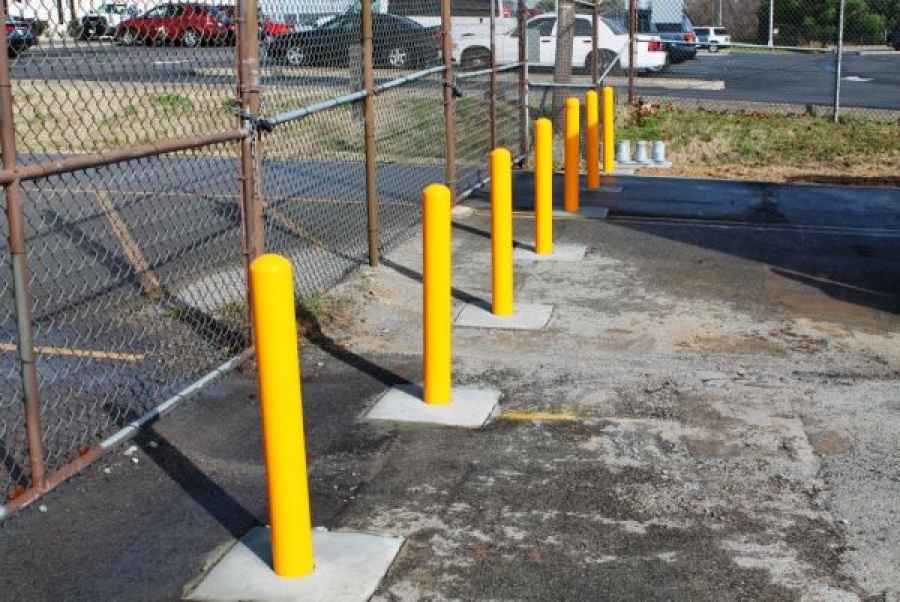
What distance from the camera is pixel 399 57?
38.9 feet

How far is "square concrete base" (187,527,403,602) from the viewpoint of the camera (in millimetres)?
4488

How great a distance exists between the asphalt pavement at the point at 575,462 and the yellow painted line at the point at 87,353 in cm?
78

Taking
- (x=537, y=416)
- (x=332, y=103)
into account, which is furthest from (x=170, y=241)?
(x=537, y=416)

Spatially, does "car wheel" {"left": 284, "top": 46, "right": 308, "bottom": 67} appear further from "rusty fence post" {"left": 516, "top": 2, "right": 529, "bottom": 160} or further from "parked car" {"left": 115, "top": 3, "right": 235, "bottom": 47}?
"rusty fence post" {"left": 516, "top": 2, "right": 529, "bottom": 160}

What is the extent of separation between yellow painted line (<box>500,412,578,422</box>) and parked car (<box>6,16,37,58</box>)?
9.69 feet

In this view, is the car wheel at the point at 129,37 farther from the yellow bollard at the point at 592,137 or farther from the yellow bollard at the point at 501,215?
the yellow bollard at the point at 592,137

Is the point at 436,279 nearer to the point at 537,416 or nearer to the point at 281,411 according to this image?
the point at 537,416

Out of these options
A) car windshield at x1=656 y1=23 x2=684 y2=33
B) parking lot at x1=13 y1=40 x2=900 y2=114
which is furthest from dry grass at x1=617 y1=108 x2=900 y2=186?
car windshield at x1=656 y1=23 x2=684 y2=33

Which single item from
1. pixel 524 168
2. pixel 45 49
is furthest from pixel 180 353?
pixel 524 168

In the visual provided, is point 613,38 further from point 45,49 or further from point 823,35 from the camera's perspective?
point 45,49

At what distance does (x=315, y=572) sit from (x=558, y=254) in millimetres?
6153

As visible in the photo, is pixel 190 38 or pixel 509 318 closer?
pixel 190 38

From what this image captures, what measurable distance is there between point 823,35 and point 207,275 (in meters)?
32.3

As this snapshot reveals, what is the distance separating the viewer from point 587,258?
10.5 meters
